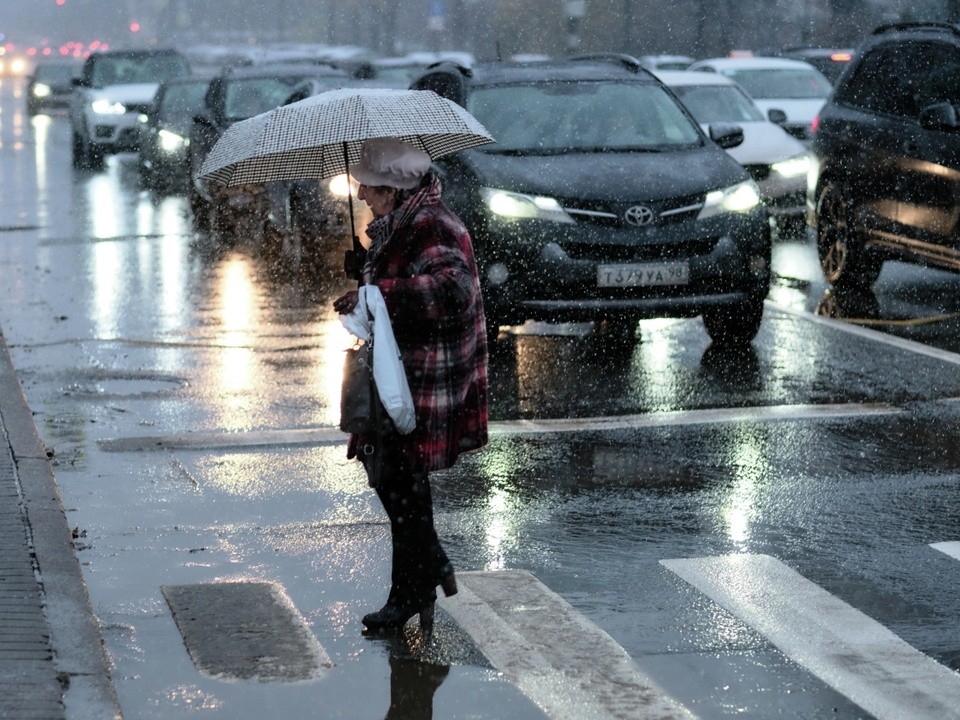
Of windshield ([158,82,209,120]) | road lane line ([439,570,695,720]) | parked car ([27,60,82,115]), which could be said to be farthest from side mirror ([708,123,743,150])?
parked car ([27,60,82,115])

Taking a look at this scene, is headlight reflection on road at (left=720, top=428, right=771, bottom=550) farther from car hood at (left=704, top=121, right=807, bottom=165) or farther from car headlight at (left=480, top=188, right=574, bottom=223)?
car hood at (left=704, top=121, right=807, bottom=165)

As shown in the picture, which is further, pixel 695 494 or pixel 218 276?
pixel 218 276

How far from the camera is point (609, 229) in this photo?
10.4 m

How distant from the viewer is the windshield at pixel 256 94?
19.4 meters

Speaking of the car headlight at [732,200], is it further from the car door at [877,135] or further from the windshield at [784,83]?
the windshield at [784,83]

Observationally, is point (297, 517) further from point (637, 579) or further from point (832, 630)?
point (832, 630)

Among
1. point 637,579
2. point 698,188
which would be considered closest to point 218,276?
point 698,188

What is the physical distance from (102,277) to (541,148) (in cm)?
492

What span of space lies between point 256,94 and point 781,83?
722cm

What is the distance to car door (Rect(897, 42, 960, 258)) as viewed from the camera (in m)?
11.6

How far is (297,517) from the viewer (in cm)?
700

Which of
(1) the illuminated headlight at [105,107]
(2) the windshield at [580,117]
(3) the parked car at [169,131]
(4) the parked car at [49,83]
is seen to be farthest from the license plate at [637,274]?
A: (4) the parked car at [49,83]

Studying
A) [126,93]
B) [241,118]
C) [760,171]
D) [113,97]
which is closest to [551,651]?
[760,171]

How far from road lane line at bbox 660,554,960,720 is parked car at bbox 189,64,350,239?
11271mm
